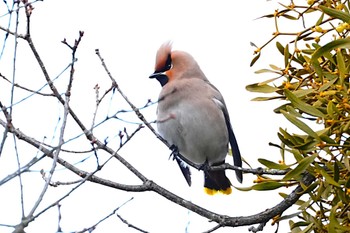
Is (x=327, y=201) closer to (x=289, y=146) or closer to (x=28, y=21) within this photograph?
(x=289, y=146)

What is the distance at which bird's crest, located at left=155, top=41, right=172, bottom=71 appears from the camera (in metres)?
4.29

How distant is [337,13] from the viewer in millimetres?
2406

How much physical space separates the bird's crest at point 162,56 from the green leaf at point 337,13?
1.91 metres

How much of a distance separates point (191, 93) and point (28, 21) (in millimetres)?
1755

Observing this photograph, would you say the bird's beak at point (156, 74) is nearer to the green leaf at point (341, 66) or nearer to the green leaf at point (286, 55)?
the green leaf at point (286, 55)

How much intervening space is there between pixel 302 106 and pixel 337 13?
0.87 ft

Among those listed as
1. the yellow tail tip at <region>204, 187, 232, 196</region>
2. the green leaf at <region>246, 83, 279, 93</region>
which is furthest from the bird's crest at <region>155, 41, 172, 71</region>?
the green leaf at <region>246, 83, 279, 93</region>

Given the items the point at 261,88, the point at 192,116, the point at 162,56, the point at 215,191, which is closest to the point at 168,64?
the point at 162,56

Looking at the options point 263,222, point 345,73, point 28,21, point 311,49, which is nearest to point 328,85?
point 345,73

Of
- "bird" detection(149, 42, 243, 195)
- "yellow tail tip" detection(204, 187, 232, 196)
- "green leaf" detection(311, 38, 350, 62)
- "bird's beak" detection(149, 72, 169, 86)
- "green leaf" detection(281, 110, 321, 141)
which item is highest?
"bird's beak" detection(149, 72, 169, 86)

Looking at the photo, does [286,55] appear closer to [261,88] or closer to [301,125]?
[261,88]

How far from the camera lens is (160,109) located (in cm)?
416

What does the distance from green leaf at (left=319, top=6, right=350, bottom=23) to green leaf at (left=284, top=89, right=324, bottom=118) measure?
0.79 feet

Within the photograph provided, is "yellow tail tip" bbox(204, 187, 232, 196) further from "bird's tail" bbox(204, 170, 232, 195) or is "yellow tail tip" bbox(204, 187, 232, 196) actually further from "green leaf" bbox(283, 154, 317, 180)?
"green leaf" bbox(283, 154, 317, 180)
